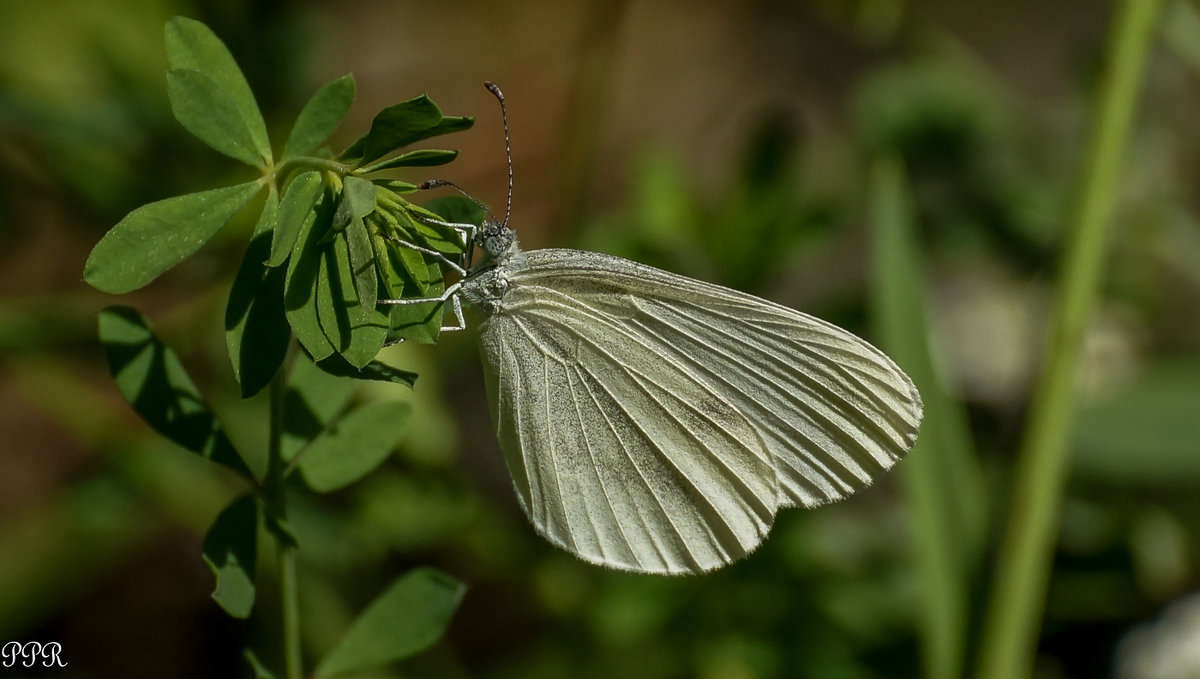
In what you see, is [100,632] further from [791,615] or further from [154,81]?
[791,615]

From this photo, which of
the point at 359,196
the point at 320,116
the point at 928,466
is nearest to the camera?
the point at 359,196

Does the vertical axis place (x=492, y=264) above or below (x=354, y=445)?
above

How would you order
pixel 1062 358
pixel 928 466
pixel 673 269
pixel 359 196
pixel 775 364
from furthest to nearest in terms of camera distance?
pixel 673 269
pixel 928 466
pixel 1062 358
pixel 775 364
pixel 359 196

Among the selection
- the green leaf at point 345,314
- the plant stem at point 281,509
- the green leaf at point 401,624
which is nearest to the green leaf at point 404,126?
the green leaf at point 345,314

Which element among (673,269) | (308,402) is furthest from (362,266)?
(673,269)

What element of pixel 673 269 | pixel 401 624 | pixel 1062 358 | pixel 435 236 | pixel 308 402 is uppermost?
pixel 673 269

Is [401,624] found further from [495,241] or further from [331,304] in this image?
[495,241]
